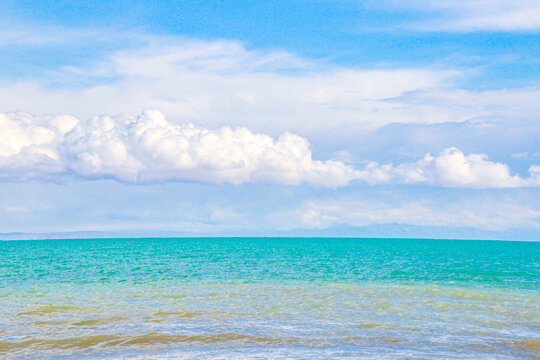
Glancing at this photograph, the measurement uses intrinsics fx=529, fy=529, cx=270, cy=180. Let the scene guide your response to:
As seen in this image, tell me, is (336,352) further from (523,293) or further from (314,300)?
(523,293)

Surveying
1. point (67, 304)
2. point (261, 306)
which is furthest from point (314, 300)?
point (67, 304)

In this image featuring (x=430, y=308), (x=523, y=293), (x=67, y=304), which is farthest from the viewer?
(x=523, y=293)

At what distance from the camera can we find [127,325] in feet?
83.1

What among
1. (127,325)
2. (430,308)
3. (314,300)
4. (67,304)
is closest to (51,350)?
(127,325)

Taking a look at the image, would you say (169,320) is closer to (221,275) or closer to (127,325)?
(127,325)

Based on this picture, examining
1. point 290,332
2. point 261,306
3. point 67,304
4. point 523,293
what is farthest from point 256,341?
point 523,293

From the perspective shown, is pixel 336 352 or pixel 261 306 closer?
pixel 336 352

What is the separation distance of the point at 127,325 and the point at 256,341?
7148 millimetres

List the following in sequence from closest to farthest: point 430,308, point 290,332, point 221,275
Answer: point 290,332 → point 430,308 → point 221,275

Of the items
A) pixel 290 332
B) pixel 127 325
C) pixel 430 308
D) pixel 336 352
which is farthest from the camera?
pixel 430 308

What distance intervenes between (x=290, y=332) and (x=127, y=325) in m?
7.92

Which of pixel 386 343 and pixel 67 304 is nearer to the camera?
pixel 386 343

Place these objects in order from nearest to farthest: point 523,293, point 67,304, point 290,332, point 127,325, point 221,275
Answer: point 290,332 → point 127,325 → point 67,304 → point 523,293 → point 221,275

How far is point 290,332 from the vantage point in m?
23.7
